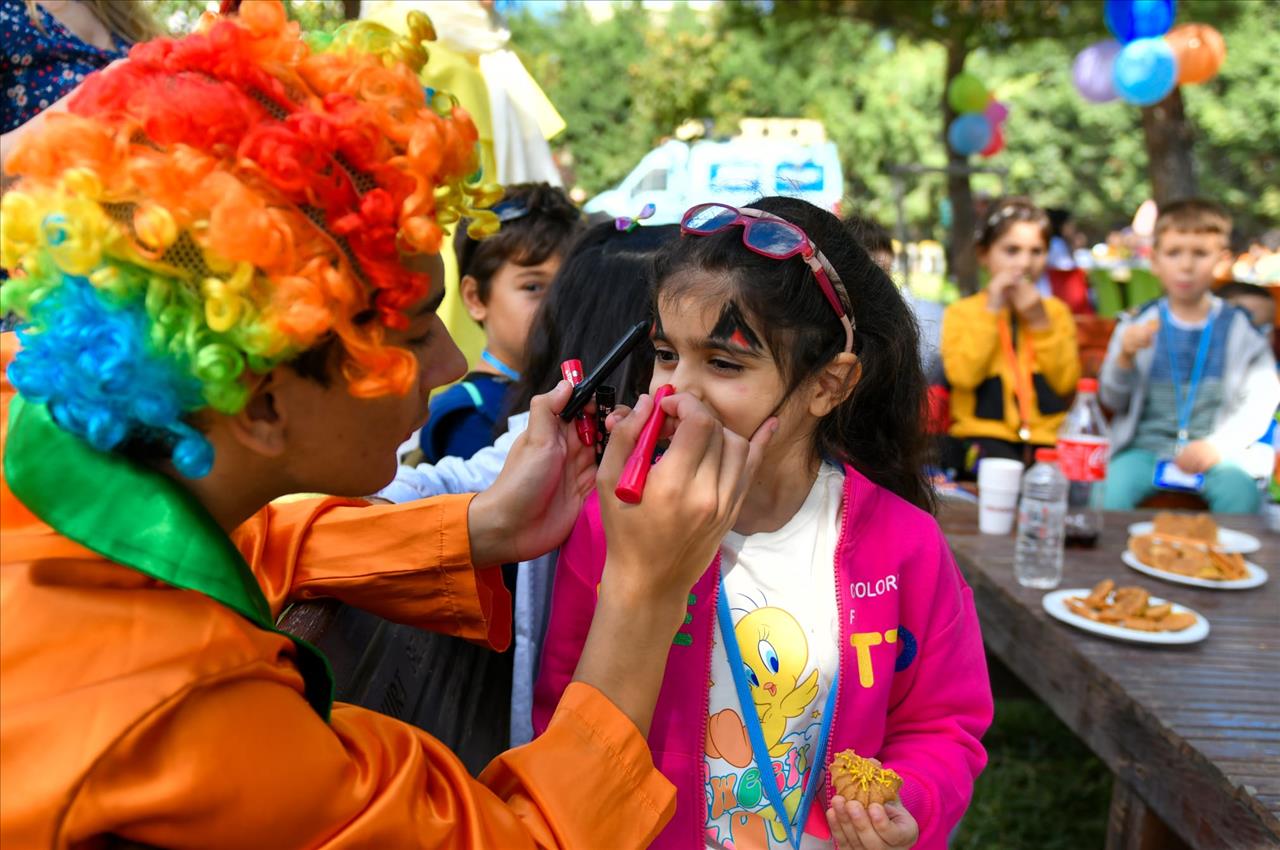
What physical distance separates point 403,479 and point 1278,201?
35748mm

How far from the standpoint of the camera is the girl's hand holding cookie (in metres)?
1.48

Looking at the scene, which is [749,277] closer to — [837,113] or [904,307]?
[904,307]

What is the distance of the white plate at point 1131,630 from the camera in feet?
8.21

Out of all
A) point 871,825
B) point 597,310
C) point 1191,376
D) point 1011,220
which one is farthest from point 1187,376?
point 871,825

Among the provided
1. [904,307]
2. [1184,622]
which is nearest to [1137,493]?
[1184,622]

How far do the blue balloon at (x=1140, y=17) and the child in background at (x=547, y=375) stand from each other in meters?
7.08

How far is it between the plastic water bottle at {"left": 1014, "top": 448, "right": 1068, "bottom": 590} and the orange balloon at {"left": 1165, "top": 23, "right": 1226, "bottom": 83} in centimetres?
623

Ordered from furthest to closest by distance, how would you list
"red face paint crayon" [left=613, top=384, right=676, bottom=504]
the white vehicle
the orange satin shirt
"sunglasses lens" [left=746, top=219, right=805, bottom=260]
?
the white vehicle
"sunglasses lens" [left=746, top=219, right=805, bottom=260]
"red face paint crayon" [left=613, top=384, right=676, bottom=504]
the orange satin shirt

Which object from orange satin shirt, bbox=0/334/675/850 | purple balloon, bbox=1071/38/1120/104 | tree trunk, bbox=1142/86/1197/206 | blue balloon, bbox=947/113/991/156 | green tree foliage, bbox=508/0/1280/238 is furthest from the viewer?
green tree foliage, bbox=508/0/1280/238

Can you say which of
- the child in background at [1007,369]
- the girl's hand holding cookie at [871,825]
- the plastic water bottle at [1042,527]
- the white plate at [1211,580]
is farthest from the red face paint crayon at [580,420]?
the child in background at [1007,369]

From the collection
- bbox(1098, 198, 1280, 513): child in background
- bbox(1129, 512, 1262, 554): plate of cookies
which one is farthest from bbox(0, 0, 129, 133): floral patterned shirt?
bbox(1098, 198, 1280, 513): child in background

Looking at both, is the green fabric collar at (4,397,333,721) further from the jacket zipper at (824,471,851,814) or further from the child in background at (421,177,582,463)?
the child in background at (421,177,582,463)

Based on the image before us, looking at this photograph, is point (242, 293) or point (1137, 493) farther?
point (1137, 493)

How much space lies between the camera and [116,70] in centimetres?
103
